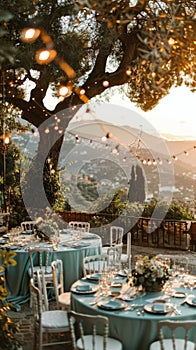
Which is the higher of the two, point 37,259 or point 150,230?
point 150,230

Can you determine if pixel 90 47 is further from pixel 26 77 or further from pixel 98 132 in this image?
pixel 98 132

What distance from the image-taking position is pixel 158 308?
12.4 feet

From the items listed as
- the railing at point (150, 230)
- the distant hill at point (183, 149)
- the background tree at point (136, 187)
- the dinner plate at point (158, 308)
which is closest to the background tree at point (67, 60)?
the distant hill at point (183, 149)

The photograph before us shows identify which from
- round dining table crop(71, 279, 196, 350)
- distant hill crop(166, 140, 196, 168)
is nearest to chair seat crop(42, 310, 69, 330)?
round dining table crop(71, 279, 196, 350)

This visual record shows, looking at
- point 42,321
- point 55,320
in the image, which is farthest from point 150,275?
point 42,321

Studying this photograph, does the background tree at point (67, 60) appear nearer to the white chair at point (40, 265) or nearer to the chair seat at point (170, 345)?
the white chair at point (40, 265)

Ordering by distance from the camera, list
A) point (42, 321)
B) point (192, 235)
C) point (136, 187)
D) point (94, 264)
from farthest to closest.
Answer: point (136, 187) → point (192, 235) → point (94, 264) → point (42, 321)

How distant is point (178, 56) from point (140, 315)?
2143mm

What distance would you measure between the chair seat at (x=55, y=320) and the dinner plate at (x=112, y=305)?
53cm

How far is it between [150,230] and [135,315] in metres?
7.08

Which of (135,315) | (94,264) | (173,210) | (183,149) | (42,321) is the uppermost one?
(183,149)

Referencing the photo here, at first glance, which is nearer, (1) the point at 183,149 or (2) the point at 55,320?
(2) the point at 55,320

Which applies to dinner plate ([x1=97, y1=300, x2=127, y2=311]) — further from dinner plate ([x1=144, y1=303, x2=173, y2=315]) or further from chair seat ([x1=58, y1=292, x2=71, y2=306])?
chair seat ([x1=58, y1=292, x2=71, y2=306])

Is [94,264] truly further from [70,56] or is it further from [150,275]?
[70,56]
